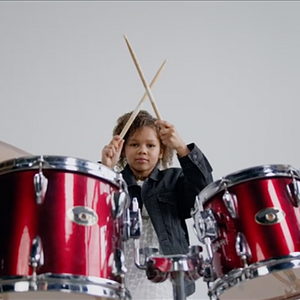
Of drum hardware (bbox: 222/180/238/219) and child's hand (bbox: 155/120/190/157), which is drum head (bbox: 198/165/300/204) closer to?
drum hardware (bbox: 222/180/238/219)

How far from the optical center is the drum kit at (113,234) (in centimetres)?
72

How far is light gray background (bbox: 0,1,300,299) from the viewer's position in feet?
5.30

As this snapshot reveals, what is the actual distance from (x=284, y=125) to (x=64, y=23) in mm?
935

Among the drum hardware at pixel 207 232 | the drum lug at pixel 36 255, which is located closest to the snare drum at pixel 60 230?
the drum lug at pixel 36 255

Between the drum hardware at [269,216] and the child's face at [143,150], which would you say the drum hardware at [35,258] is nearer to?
the drum hardware at [269,216]

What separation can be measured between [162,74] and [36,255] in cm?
120

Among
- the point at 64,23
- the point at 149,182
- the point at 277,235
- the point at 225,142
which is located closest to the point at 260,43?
the point at 225,142

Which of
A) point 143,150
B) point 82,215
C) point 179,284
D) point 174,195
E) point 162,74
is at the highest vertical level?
point 162,74

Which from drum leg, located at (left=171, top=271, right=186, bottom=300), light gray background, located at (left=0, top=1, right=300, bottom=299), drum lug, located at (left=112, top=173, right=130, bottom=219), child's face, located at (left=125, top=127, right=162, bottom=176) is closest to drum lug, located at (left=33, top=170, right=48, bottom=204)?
drum lug, located at (left=112, top=173, right=130, bottom=219)

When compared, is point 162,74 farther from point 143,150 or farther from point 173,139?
point 173,139

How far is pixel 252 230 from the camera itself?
0.81 meters

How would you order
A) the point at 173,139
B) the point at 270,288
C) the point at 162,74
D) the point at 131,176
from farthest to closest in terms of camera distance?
the point at 162,74, the point at 131,176, the point at 173,139, the point at 270,288

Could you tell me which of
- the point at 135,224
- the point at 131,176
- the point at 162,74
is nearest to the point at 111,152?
the point at 131,176

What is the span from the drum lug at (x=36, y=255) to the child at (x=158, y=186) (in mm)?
295
